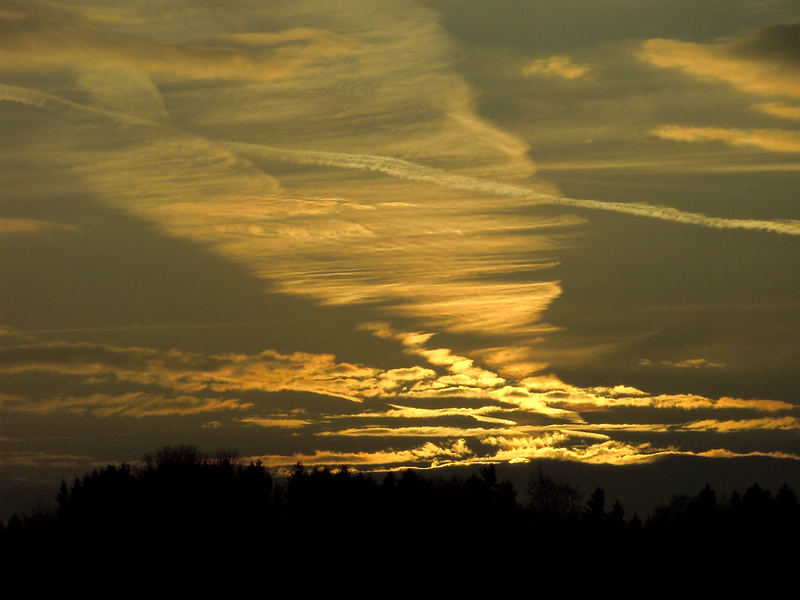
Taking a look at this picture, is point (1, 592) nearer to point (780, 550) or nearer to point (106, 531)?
point (106, 531)

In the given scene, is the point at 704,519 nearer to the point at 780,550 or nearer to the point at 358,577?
the point at 780,550

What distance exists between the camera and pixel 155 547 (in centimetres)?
11931

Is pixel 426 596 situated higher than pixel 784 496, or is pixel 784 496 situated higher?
pixel 784 496

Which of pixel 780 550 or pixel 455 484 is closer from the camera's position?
pixel 780 550

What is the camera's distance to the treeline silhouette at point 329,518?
383 feet

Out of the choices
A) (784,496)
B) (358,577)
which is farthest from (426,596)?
(784,496)

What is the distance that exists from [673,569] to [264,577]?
1546 inches

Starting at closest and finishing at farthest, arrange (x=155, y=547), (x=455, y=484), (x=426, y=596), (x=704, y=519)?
(x=426, y=596)
(x=155, y=547)
(x=704, y=519)
(x=455, y=484)

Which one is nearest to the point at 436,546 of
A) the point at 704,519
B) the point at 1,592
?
the point at 704,519

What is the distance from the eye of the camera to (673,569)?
4385 inches

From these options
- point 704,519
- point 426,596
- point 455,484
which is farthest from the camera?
point 455,484

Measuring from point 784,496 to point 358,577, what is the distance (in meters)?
50.8

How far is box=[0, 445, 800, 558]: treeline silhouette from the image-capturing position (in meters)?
117

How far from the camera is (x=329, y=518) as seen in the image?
12375cm
